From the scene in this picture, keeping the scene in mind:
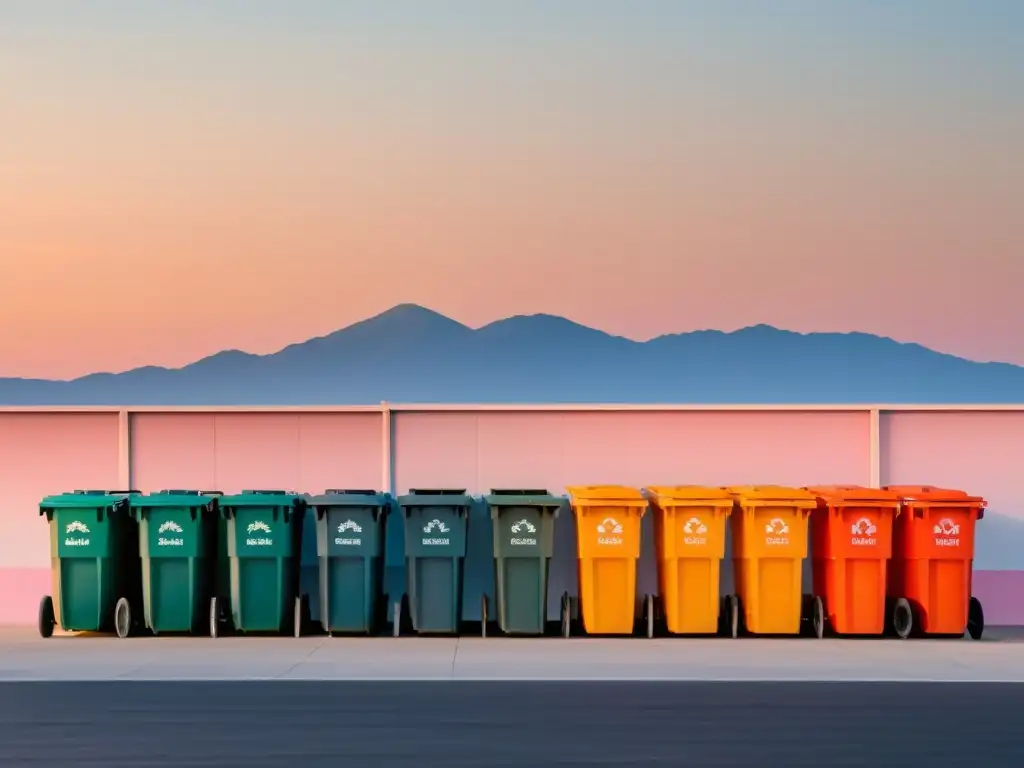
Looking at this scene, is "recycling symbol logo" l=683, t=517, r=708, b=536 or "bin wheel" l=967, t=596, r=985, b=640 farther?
"bin wheel" l=967, t=596, r=985, b=640

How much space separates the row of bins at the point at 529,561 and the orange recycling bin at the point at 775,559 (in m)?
0.01

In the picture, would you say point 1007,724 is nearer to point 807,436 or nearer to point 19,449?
point 807,436

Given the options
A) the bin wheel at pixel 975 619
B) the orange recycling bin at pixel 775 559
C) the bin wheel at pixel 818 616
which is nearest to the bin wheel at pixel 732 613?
the orange recycling bin at pixel 775 559

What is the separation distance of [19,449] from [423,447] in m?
4.09

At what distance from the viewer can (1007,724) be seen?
350 inches

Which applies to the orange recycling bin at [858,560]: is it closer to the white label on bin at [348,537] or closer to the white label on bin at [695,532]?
the white label on bin at [695,532]

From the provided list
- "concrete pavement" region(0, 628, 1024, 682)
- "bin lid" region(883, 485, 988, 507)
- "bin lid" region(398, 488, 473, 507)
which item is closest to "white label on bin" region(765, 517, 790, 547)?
"concrete pavement" region(0, 628, 1024, 682)

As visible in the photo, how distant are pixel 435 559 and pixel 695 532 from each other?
2307 mm

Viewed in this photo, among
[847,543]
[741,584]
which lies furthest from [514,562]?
[847,543]

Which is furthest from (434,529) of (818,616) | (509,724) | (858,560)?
(509,724)

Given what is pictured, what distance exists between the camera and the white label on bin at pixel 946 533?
12.8 meters

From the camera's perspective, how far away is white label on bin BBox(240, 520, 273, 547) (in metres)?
12.8

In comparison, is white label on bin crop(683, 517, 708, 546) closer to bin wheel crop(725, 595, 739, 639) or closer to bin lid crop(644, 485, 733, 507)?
bin lid crop(644, 485, 733, 507)

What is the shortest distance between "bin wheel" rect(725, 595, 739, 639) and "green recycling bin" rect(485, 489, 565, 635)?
163 cm
